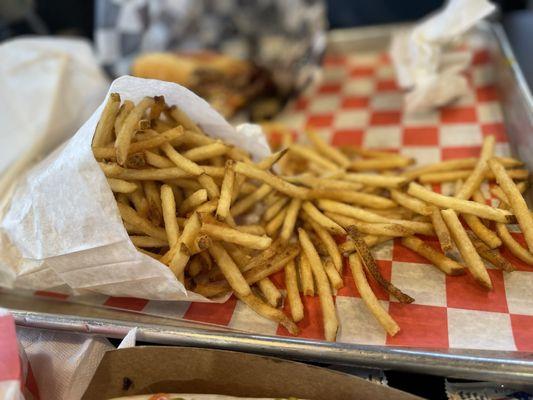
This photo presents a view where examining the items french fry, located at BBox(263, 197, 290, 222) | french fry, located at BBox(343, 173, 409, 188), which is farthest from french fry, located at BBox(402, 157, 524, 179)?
french fry, located at BBox(263, 197, 290, 222)

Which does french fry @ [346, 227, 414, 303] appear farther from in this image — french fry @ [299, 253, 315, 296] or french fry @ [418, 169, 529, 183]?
french fry @ [418, 169, 529, 183]

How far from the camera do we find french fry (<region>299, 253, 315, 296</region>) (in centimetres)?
154

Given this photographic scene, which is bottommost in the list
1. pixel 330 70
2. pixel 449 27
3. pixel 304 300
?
pixel 330 70

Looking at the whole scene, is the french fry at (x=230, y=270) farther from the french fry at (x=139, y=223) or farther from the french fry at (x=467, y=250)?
the french fry at (x=467, y=250)

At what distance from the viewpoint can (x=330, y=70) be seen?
10.6 ft

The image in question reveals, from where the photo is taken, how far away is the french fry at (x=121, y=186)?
4.85ft

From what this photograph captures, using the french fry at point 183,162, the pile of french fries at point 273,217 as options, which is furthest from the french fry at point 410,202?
the french fry at point 183,162

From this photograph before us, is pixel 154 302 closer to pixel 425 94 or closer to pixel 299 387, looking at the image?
pixel 299 387

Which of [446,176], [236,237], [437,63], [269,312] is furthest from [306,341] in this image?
[437,63]

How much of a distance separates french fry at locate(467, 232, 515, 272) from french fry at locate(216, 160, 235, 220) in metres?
0.79

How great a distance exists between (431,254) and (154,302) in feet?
3.07

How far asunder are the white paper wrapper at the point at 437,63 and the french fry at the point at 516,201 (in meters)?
0.83

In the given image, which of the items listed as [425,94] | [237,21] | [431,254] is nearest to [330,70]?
[237,21]

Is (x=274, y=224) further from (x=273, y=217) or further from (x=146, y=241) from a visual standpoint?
(x=146, y=241)
